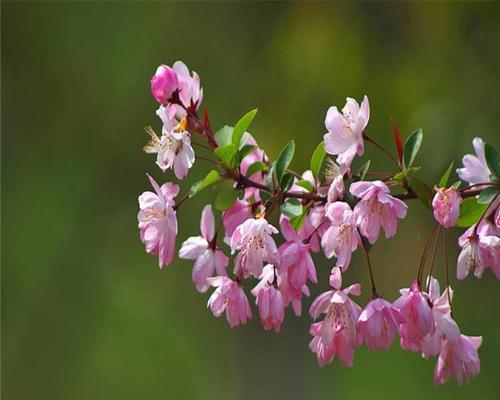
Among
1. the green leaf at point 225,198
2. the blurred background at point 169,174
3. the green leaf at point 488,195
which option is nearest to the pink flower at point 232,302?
the green leaf at point 225,198

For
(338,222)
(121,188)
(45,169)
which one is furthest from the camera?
(45,169)

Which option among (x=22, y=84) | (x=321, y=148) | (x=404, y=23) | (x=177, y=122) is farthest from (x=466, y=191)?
(x=22, y=84)

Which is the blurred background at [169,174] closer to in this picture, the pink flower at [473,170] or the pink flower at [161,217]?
the pink flower at [473,170]

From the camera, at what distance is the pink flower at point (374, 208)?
1.05 metres

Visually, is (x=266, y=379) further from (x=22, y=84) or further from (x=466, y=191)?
(x=466, y=191)

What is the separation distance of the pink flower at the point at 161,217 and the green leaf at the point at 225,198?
0.05 metres

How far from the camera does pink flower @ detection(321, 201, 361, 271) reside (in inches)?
41.4

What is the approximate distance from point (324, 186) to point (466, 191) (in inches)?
6.8

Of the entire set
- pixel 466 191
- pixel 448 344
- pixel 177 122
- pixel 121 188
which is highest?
pixel 177 122

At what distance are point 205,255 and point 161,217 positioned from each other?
5.4 inches

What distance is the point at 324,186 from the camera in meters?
1.16

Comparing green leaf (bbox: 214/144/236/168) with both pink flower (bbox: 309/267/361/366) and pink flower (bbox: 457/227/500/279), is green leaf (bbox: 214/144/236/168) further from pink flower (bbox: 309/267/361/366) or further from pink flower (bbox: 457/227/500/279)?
pink flower (bbox: 457/227/500/279)

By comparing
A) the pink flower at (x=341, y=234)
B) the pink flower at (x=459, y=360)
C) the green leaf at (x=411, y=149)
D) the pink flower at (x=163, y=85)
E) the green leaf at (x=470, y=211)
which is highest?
the pink flower at (x=163, y=85)

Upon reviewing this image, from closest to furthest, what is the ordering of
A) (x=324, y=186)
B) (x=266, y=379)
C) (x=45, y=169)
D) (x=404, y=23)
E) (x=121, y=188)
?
(x=324, y=186) → (x=404, y=23) → (x=266, y=379) → (x=121, y=188) → (x=45, y=169)
